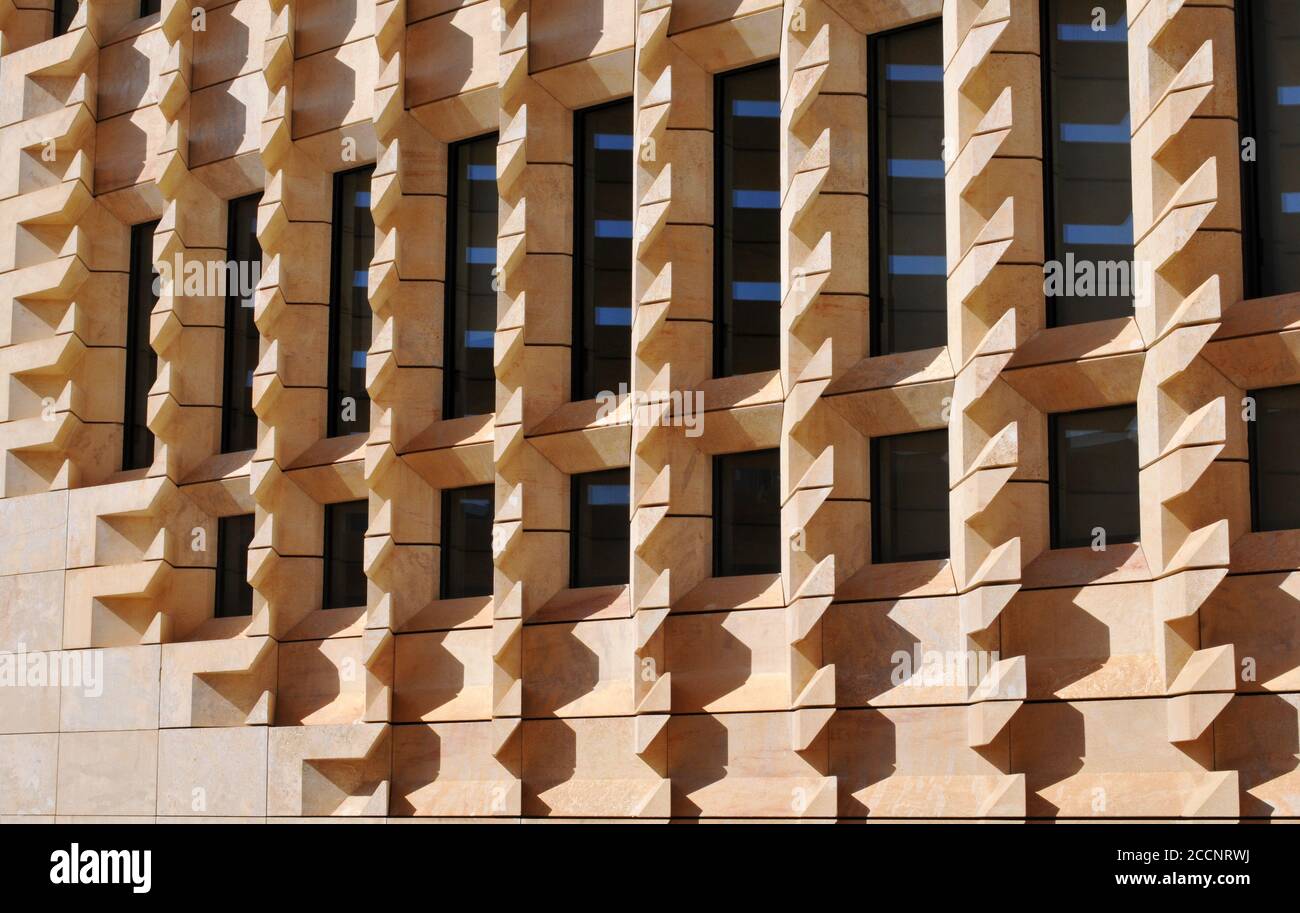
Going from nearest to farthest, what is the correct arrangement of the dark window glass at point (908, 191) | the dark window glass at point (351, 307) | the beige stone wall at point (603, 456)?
the beige stone wall at point (603, 456)
the dark window glass at point (908, 191)
the dark window glass at point (351, 307)

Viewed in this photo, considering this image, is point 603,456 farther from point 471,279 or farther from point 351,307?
point 351,307

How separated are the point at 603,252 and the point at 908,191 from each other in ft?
13.5

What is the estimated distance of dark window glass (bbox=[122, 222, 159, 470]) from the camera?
25062mm

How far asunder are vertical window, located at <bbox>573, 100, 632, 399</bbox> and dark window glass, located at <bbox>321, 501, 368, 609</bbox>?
12.4 feet

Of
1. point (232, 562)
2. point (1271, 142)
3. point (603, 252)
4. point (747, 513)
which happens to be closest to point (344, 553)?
point (232, 562)

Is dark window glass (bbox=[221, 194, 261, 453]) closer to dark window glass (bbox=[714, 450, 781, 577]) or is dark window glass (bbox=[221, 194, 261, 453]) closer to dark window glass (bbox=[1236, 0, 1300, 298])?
dark window glass (bbox=[714, 450, 781, 577])

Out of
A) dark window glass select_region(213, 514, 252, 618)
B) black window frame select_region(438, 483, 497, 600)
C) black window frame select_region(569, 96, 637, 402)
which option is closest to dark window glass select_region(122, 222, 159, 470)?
dark window glass select_region(213, 514, 252, 618)

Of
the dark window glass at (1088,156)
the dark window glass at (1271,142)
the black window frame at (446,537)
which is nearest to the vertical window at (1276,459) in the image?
the dark window glass at (1271,142)

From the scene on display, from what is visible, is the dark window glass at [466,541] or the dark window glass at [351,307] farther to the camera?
the dark window glass at [351,307]

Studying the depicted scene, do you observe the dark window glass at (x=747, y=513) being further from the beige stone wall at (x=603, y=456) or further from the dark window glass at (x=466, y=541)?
the dark window glass at (x=466, y=541)

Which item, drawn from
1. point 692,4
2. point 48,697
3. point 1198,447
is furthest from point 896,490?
point 48,697

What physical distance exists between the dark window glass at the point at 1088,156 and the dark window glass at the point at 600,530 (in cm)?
564

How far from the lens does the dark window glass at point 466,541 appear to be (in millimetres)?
21422

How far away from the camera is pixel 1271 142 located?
16.6 metres
